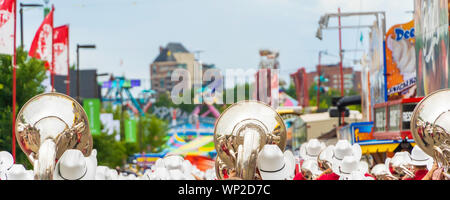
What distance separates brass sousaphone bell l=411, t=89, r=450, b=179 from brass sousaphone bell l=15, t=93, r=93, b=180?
6.21ft

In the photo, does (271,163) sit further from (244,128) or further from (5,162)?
(5,162)

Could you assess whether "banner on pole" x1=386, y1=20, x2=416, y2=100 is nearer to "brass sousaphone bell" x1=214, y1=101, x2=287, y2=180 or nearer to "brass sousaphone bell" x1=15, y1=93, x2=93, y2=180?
"brass sousaphone bell" x1=15, y1=93, x2=93, y2=180

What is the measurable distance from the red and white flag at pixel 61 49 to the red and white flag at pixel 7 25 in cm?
773

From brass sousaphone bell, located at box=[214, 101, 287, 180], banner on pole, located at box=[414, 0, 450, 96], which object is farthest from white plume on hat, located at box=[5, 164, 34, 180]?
banner on pole, located at box=[414, 0, 450, 96]

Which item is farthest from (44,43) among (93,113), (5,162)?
(5,162)

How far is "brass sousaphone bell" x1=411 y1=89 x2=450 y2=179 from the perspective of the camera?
13.6ft

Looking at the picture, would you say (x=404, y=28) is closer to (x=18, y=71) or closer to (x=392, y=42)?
(x=392, y=42)

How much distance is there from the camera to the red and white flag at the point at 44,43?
67.0 feet

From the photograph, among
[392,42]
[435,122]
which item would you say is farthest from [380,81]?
[435,122]

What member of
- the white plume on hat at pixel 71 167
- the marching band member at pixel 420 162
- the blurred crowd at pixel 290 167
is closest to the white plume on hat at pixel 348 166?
the blurred crowd at pixel 290 167

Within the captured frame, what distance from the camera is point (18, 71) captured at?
22.8 m

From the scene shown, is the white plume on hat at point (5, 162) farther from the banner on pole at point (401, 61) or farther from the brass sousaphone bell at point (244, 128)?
the banner on pole at point (401, 61)

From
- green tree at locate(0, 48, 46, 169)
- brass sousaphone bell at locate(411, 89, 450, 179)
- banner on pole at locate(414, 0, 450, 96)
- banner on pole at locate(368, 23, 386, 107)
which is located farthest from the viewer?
banner on pole at locate(368, 23, 386, 107)

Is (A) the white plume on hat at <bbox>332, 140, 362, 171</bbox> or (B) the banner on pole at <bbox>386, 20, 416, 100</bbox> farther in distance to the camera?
(B) the banner on pole at <bbox>386, 20, 416, 100</bbox>
